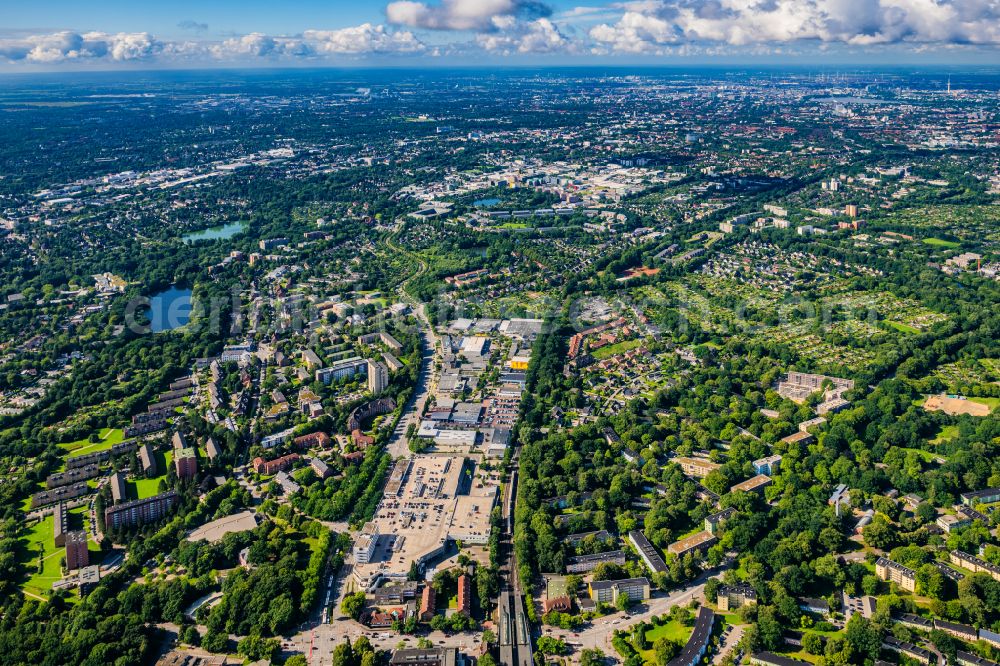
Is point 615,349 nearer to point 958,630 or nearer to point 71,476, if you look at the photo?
point 958,630

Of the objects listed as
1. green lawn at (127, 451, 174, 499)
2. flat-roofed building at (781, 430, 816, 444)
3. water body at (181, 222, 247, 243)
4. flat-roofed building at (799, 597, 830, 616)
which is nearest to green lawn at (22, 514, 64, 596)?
green lawn at (127, 451, 174, 499)

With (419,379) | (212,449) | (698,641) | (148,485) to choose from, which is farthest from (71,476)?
(698,641)

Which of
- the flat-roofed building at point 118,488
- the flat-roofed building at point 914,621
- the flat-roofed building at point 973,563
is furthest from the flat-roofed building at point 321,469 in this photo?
the flat-roofed building at point 973,563

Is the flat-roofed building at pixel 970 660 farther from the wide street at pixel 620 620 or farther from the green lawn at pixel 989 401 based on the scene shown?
the green lawn at pixel 989 401

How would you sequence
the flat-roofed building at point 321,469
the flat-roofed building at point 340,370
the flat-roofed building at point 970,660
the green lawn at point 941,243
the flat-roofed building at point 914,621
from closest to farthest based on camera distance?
1. the flat-roofed building at point 970,660
2. the flat-roofed building at point 914,621
3. the flat-roofed building at point 321,469
4. the flat-roofed building at point 340,370
5. the green lawn at point 941,243

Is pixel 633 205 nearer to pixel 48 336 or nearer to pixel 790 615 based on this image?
pixel 48 336

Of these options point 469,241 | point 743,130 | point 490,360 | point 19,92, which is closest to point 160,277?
point 469,241
